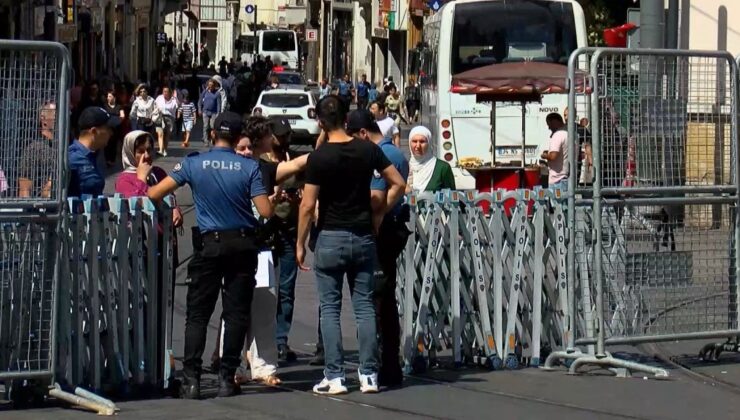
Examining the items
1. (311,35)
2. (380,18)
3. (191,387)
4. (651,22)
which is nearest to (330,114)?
(191,387)

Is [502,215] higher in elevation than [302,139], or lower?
higher

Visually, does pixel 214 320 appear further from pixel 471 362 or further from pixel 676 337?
pixel 676 337

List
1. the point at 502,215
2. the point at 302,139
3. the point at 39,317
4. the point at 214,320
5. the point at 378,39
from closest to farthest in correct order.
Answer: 1. the point at 39,317
2. the point at 502,215
3. the point at 214,320
4. the point at 302,139
5. the point at 378,39

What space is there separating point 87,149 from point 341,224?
5.50 ft

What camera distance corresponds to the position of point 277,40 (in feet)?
250

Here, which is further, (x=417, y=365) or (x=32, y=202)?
(x=417, y=365)

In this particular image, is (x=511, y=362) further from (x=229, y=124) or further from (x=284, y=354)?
(x=229, y=124)

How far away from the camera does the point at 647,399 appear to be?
9414 mm

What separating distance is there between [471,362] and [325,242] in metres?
1.90

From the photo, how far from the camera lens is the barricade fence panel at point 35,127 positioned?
8.60 m

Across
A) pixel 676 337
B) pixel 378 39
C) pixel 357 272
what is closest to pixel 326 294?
pixel 357 272

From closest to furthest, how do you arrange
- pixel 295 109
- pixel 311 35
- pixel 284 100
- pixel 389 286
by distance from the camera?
pixel 389 286
pixel 295 109
pixel 284 100
pixel 311 35

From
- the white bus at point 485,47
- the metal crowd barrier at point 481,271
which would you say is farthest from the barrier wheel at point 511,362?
the white bus at point 485,47

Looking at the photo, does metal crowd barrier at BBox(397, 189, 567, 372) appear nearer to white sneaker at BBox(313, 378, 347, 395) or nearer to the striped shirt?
white sneaker at BBox(313, 378, 347, 395)
